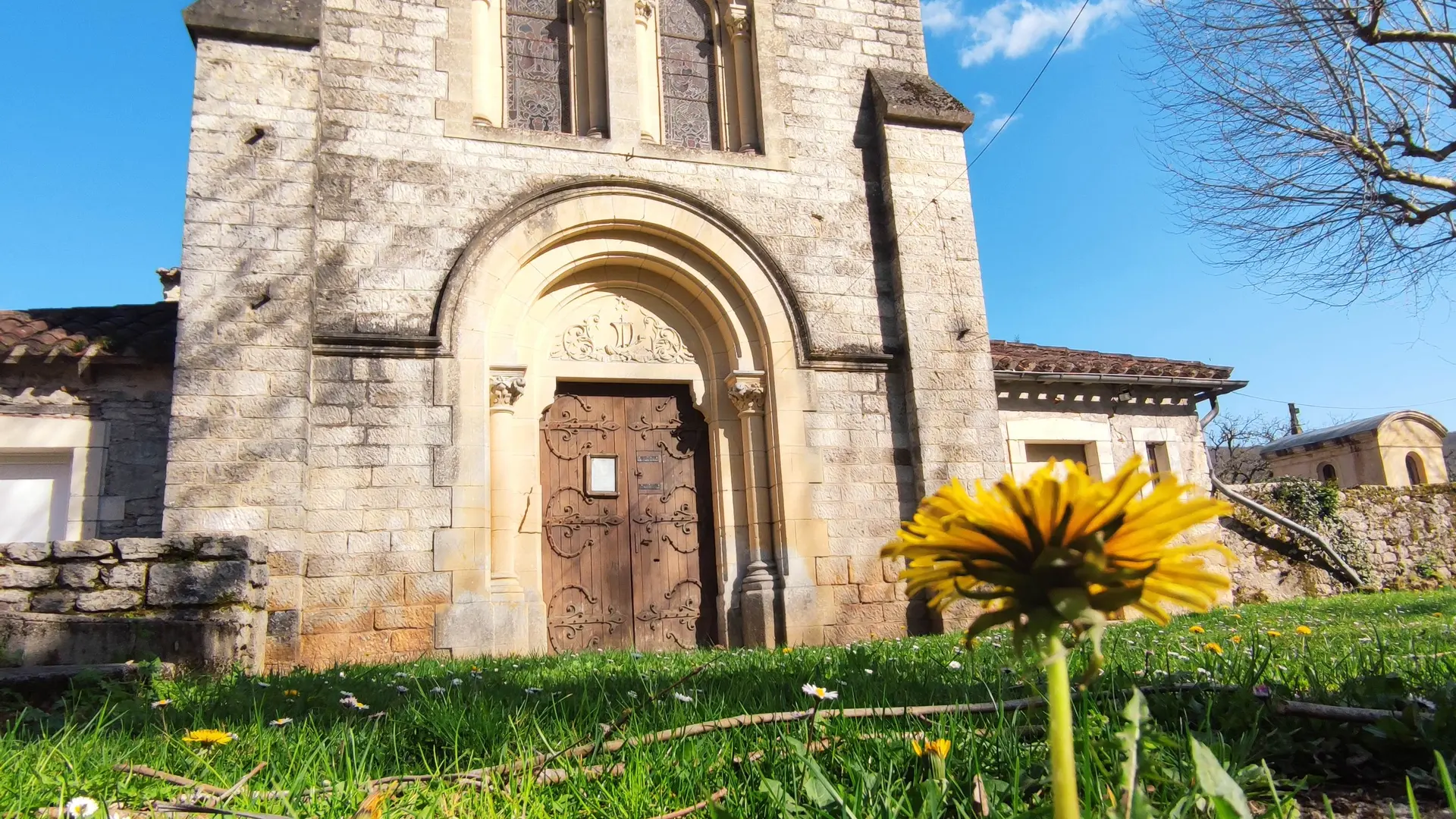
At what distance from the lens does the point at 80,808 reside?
1.41 meters

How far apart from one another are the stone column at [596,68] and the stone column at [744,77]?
138cm

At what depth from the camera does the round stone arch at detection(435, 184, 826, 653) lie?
7.18m

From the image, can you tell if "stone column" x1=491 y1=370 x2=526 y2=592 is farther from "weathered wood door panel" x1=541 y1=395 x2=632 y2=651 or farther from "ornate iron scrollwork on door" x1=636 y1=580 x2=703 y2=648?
"ornate iron scrollwork on door" x1=636 y1=580 x2=703 y2=648

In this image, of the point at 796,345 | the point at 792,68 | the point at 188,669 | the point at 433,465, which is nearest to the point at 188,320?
the point at 433,465

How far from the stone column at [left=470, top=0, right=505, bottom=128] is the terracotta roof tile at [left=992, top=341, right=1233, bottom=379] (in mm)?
6005

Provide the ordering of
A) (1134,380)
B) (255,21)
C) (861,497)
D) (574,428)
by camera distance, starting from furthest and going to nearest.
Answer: (1134,380) < (574,428) < (861,497) < (255,21)

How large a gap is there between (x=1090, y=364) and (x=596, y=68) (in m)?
6.74

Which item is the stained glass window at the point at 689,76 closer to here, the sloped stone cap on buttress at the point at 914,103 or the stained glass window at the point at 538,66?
the stained glass window at the point at 538,66

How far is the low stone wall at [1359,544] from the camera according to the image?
12.1m

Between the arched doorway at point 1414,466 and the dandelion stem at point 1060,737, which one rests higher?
the arched doorway at point 1414,466

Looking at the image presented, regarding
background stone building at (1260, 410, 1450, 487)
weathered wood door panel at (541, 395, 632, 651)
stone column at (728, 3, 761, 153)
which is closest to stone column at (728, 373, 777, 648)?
weathered wood door panel at (541, 395, 632, 651)

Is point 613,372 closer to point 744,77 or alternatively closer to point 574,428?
point 574,428

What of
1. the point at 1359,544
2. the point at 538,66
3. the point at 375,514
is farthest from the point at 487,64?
the point at 1359,544

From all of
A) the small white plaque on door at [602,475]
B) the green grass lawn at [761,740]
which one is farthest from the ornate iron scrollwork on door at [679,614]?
the green grass lawn at [761,740]
